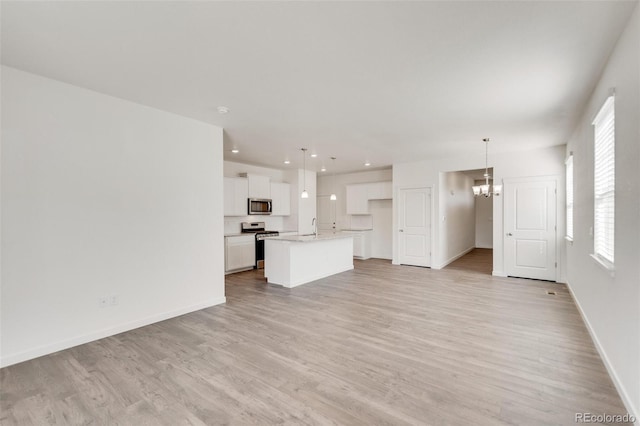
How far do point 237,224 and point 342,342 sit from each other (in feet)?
17.0

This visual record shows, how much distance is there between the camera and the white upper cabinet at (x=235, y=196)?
23.0 feet

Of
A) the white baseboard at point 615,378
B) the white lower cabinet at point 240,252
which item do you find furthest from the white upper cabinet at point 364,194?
the white baseboard at point 615,378

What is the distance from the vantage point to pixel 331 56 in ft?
8.30

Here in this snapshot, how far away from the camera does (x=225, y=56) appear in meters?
2.53

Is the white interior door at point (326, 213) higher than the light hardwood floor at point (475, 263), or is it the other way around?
the white interior door at point (326, 213)

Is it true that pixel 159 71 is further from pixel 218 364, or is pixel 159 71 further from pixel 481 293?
pixel 481 293

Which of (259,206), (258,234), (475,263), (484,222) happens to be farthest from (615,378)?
(484,222)

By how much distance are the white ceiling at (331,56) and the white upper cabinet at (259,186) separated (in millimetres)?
3215

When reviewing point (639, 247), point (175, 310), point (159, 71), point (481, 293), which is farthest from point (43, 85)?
point (481, 293)

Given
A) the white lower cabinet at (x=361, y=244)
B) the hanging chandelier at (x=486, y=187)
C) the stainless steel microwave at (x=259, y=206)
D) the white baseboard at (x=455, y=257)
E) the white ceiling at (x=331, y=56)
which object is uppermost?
the white ceiling at (x=331, y=56)

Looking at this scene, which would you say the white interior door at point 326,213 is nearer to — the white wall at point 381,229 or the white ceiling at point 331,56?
the white wall at point 381,229

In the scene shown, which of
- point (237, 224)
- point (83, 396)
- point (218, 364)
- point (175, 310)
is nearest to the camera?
point (83, 396)

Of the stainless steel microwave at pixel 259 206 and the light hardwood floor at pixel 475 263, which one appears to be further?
the stainless steel microwave at pixel 259 206

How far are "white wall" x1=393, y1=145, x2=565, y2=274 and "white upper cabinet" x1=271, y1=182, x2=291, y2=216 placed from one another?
9.90 ft
